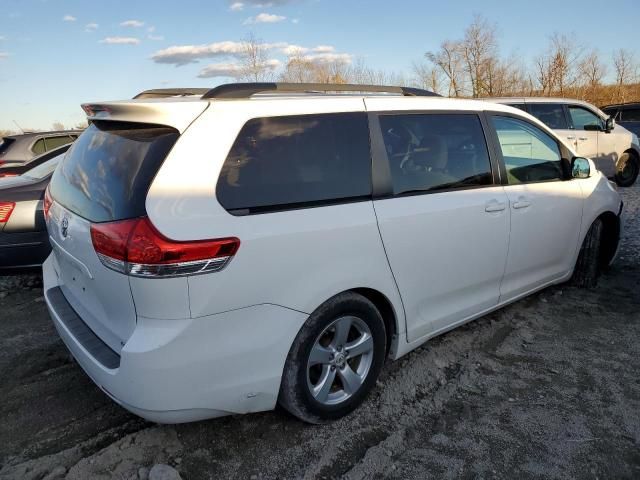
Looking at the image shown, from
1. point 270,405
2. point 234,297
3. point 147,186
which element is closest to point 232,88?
point 147,186

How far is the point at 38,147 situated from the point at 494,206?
356 inches

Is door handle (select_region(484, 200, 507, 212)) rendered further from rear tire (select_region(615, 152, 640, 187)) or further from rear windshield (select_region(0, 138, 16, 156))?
rear windshield (select_region(0, 138, 16, 156))

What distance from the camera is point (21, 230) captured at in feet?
13.6

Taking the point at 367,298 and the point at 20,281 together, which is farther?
the point at 20,281

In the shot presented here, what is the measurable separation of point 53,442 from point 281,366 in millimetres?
1261

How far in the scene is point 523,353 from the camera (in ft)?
11.1

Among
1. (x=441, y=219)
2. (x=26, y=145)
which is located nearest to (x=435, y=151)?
(x=441, y=219)

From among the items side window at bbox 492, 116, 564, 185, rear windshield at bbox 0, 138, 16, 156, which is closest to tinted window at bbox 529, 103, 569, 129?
side window at bbox 492, 116, 564, 185

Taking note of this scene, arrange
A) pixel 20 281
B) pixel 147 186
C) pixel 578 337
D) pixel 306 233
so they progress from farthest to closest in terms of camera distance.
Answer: pixel 20 281 < pixel 578 337 < pixel 306 233 < pixel 147 186

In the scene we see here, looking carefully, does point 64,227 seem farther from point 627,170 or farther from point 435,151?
point 627,170

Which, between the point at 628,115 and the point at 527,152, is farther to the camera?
the point at 628,115

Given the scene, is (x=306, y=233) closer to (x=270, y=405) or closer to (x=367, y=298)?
(x=367, y=298)

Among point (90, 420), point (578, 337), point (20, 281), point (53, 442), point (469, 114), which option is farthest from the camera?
point (20, 281)

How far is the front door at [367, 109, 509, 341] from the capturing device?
269 cm
